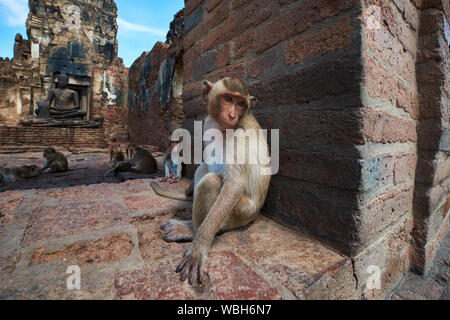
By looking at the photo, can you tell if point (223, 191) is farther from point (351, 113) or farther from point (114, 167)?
point (114, 167)

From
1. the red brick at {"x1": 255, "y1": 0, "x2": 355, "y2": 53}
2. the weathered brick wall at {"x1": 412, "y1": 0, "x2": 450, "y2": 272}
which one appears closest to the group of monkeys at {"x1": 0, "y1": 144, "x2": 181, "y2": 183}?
the red brick at {"x1": 255, "y1": 0, "x2": 355, "y2": 53}

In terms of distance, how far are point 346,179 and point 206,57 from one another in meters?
1.98

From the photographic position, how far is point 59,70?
1378 cm

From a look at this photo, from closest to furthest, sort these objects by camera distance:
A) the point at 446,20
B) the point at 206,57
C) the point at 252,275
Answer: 1. the point at 252,275
2. the point at 446,20
3. the point at 206,57

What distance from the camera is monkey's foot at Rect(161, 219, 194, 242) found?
4.49 feet

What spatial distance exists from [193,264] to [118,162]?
3771 mm

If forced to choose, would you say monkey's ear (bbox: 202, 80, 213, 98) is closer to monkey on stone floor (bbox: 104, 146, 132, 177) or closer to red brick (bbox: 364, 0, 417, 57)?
red brick (bbox: 364, 0, 417, 57)

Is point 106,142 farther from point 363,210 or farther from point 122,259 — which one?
point 363,210

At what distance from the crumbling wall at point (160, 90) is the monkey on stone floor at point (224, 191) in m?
4.57

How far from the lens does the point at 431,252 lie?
1.72 m

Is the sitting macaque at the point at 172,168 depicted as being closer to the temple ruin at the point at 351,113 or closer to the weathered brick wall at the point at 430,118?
the temple ruin at the point at 351,113
